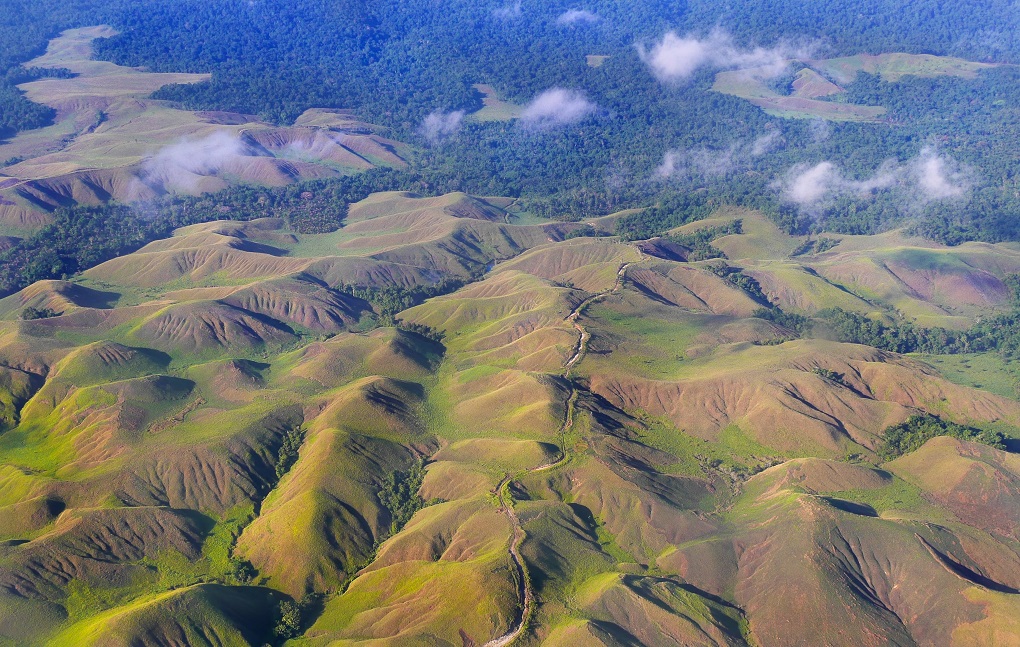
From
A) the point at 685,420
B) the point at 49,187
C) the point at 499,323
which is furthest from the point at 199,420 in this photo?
the point at 49,187

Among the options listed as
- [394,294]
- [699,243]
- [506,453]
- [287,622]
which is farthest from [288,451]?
[699,243]

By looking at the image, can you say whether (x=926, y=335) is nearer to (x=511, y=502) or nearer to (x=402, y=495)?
(x=511, y=502)


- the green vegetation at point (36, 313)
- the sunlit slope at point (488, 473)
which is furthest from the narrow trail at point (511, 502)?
the green vegetation at point (36, 313)

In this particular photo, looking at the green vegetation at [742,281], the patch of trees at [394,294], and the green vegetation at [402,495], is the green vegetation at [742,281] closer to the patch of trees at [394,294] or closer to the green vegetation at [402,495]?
the patch of trees at [394,294]

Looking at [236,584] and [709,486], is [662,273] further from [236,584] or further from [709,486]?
[236,584]

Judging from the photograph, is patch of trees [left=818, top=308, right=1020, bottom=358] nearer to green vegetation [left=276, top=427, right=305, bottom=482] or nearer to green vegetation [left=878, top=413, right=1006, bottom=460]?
green vegetation [left=878, top=413, right=1006, bottom=460]
